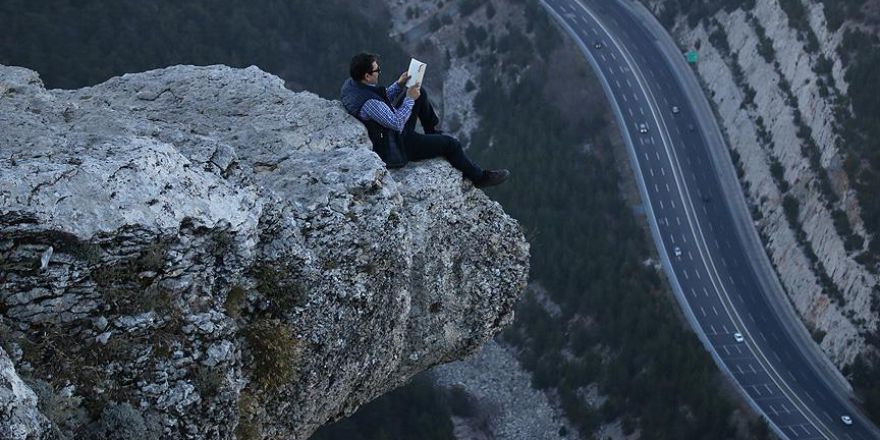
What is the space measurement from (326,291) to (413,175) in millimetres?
3148

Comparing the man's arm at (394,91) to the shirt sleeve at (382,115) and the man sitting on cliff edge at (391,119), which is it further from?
the shirt sleeve at (382,115)

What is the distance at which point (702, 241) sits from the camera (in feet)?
278

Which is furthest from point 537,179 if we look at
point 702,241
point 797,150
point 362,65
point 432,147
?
point 362,65

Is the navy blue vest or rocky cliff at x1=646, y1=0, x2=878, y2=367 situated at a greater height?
the navy blue vest

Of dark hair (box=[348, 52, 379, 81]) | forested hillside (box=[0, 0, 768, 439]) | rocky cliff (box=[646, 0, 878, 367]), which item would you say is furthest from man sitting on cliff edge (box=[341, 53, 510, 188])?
rocky cliff (box=[646, 0, 878, 367])

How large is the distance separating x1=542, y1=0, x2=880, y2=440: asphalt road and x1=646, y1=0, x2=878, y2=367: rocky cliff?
86.9 inches

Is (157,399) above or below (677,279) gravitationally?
above

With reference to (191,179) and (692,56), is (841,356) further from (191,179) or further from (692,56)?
(191,179)

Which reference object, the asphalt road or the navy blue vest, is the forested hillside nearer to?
the asphalt road

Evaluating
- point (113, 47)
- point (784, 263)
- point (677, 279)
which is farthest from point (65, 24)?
point (784, 263)

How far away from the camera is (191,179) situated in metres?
12.0

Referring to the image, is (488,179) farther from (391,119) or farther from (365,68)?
(365,68)

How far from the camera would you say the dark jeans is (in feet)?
53.1

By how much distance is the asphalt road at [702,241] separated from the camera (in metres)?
72.2
